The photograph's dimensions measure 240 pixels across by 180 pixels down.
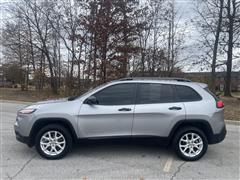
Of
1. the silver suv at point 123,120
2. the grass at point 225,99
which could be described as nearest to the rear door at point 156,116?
the silver suv at point 123,120

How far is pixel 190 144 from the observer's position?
4422 millimetres

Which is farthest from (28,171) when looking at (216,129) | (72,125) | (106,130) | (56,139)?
(216,129)

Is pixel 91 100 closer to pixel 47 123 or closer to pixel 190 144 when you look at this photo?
pixel 47 123

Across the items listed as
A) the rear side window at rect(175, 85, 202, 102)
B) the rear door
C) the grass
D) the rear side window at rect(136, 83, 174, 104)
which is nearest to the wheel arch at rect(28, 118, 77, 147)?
the rear door

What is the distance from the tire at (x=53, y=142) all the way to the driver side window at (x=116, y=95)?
0.97m

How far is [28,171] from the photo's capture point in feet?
12.4

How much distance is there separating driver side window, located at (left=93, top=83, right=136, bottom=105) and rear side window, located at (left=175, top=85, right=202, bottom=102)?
95cm

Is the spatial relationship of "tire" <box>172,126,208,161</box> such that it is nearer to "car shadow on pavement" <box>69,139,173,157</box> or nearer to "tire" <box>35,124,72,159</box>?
"car shadow on pavement" <box>69,139,173,157</box>

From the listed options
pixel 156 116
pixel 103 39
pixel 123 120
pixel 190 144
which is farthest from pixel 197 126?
pixel 103 39

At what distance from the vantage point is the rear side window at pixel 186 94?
4.50 m

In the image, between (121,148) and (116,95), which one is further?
(121,148)

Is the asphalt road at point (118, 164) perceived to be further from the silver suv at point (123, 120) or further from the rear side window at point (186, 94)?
the rear side window at point (186, 94)

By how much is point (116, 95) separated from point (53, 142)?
160cm

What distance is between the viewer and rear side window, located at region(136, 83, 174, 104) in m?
4.48
